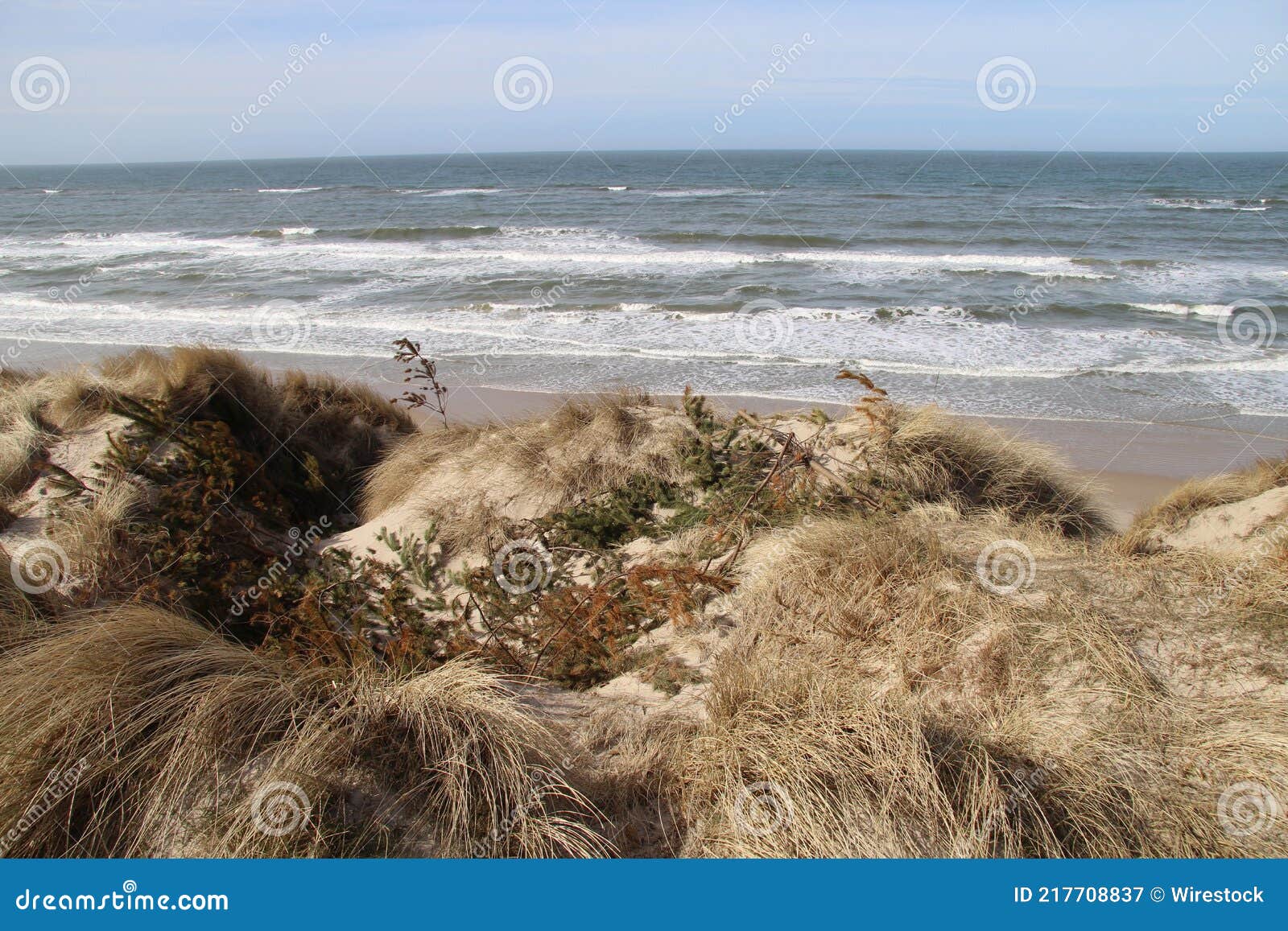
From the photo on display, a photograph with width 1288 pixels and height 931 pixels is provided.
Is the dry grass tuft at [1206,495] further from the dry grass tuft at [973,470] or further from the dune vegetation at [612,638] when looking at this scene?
the dry grass tuft at [973,470]

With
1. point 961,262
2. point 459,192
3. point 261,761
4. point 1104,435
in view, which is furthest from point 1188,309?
point 459,192

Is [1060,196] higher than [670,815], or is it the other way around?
[1060,196]

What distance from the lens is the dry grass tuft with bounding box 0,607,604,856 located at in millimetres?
2801

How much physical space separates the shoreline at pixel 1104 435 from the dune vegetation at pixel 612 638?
5.23 feet

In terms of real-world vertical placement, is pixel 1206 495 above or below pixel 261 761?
below

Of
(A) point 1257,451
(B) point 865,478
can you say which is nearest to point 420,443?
(B) point 865,478

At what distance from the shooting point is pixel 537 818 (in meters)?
2.87

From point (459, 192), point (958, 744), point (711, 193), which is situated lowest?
point (958, 744)

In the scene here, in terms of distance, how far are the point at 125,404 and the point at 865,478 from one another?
5.71 meters

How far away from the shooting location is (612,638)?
172 inches

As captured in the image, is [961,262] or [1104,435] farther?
[961,262]

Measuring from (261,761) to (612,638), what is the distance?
1.88 metres

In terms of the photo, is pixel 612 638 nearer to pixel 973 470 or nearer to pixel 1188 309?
pixel 973 470

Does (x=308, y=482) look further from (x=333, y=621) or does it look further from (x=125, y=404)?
(x=333, y=621)
